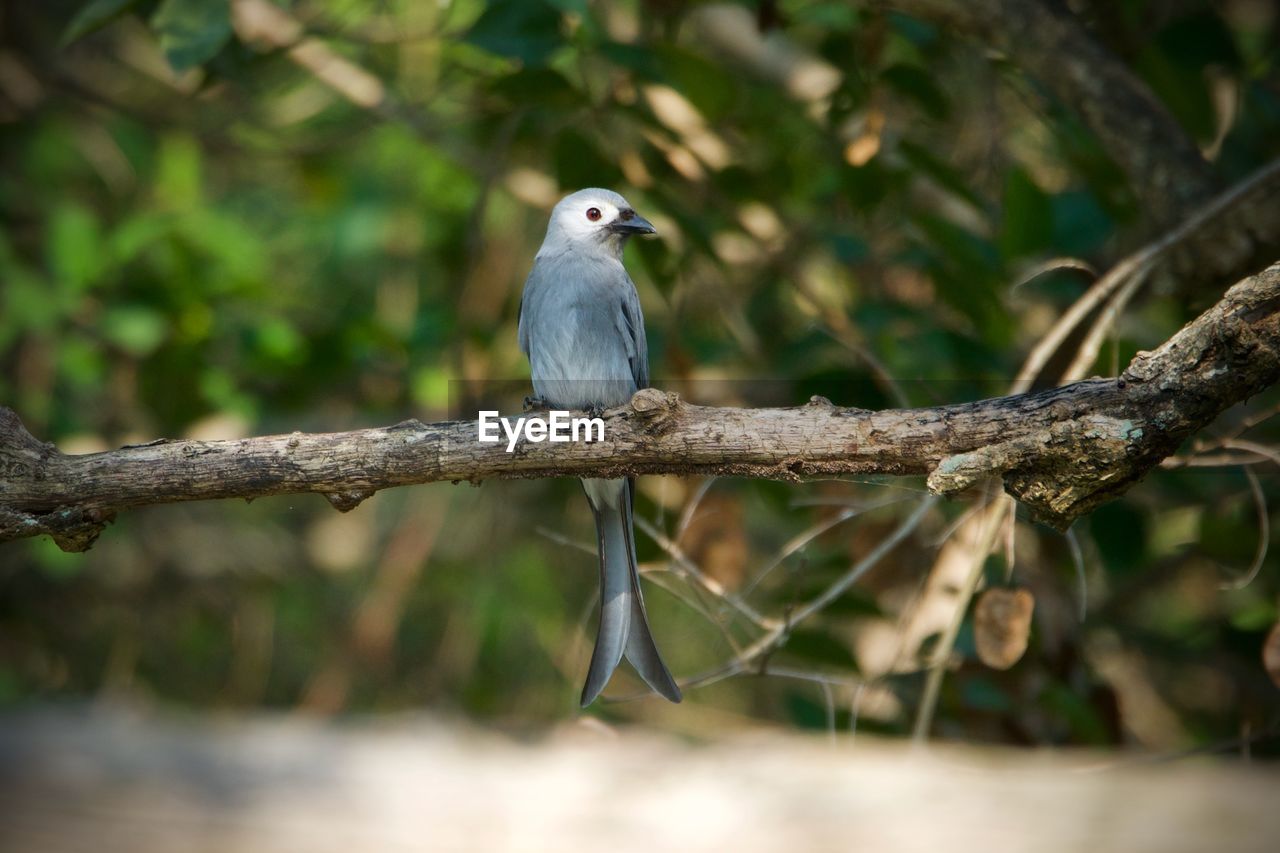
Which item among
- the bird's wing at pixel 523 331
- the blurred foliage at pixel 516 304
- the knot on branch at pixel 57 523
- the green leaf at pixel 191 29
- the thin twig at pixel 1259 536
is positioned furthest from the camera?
the blurred foliage at pixel 516 304

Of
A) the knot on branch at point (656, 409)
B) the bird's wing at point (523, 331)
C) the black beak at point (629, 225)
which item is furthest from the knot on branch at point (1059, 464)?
the bird's wing at point (523, 331)

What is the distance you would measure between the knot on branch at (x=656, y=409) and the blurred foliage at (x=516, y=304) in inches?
35.8

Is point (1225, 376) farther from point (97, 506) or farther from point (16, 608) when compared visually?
point (16, 608)

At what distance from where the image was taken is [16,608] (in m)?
6.31

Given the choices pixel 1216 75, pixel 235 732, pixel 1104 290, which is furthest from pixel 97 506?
pixel 1216 75

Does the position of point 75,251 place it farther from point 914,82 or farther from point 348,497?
point 914,82

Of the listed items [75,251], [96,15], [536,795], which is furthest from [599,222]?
[536,795]

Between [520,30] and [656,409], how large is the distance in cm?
170

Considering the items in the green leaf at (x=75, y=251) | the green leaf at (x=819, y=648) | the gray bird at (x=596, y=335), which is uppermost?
the green leaf at (x=75, y=251)

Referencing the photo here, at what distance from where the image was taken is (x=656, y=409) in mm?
2244

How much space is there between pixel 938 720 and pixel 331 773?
10.1 feet

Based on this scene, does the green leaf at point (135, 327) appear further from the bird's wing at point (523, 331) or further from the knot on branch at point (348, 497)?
the knot on branch at point (348, 497)

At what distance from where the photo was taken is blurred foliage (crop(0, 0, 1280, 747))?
3908 mm

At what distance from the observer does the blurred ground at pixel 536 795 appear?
4852 mm
